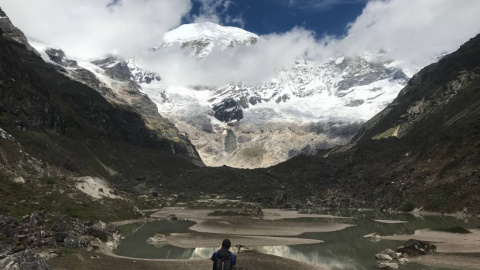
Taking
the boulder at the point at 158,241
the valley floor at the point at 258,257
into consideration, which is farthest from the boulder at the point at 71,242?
the boulder at the point at 158,241

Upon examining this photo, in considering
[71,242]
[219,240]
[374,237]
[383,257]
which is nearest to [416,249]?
[383,257]

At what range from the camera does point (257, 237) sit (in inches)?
2628

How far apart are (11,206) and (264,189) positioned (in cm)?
15113

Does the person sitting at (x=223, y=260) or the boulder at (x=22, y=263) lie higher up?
the person sitting at (x=223, y=260)

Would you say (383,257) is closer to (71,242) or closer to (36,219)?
(71,242)

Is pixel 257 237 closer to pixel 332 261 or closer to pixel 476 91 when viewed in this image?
pixel 332 261

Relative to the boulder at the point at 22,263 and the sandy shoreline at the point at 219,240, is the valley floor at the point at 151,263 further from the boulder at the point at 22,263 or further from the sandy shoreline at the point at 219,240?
the sandy shoreline at the point at 219,240

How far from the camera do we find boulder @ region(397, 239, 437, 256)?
44.0 m

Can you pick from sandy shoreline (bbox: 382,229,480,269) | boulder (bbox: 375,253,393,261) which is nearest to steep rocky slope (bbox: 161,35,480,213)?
sandy shoreline (bbox: 382,229,480,269)

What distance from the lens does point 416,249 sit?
44.5m

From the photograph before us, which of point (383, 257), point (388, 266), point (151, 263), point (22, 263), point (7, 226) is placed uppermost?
point (7, 226)

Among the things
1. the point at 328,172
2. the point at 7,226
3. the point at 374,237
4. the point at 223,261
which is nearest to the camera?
the point at 223,261

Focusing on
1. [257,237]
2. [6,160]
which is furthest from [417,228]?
[6,160]

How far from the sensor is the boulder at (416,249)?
44.0 meters
